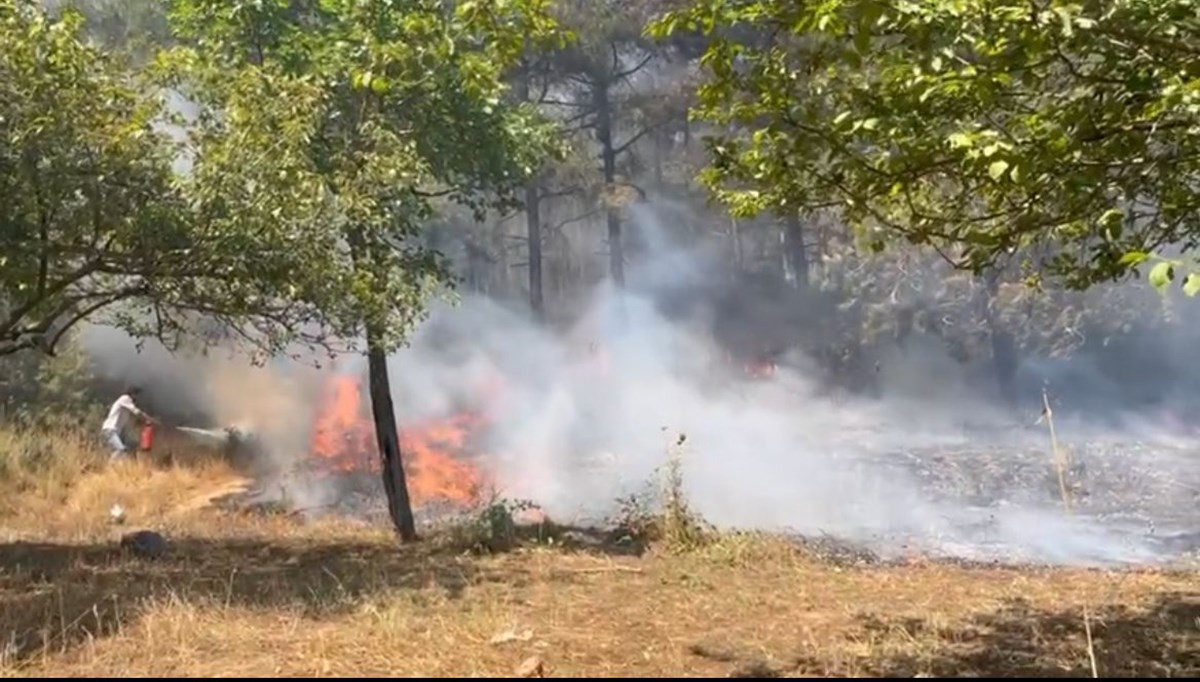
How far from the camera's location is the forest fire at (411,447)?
1596 cm

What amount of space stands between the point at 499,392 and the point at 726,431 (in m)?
4.57

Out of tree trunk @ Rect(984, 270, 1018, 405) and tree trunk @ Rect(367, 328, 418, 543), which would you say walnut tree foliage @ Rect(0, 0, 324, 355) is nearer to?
tree trunk @ Rect(367, 328, 418, 543)

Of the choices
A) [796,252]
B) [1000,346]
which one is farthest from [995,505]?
[796,252]

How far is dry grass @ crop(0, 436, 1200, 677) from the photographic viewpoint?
5418 mm

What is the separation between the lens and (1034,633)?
614 cm

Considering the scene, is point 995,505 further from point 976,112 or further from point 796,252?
point 796,252

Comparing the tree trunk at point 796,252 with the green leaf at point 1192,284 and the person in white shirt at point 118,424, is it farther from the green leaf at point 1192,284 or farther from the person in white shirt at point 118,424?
the green leaf at point 1192,284

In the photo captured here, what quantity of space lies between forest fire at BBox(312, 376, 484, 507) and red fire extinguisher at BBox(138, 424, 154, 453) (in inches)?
97.9

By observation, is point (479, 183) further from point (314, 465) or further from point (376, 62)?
point (314, 465)

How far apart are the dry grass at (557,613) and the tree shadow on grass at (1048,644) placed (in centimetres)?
2

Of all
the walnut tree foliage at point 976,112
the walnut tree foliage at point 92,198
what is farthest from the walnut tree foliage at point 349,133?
the walnut tree foliage at point 976,112

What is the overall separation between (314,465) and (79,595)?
9.77 meters

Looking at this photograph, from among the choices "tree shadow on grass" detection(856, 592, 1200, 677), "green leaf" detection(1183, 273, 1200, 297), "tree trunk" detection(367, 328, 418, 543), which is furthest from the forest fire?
"green leaf" detection(1183, 273, 1200, 297)

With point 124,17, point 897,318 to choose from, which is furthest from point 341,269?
point 897,318
